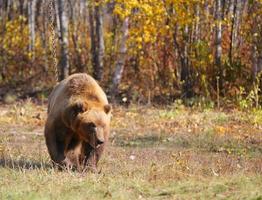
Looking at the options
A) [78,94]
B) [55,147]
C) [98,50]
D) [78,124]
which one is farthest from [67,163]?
[98,50]

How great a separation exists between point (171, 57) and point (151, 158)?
36.9 ft

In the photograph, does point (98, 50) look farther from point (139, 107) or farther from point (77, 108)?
point (77, 108)

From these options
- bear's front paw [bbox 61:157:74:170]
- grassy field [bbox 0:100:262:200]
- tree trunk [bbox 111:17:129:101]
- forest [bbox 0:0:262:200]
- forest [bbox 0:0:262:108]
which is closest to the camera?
grassy field [bbox 0:100:262:200]

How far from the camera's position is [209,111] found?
61.0ft

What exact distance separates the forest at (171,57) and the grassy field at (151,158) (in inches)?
77.0

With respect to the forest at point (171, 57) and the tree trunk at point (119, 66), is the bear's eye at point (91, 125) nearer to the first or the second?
the forest at point (171, 57)

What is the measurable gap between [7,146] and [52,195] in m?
4.66

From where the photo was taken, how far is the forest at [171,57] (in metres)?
20.3

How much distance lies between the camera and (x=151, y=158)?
38.0ft

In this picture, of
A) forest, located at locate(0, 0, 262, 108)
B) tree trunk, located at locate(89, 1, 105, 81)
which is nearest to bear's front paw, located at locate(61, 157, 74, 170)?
forest, located at locate(0, 0, 262, 108)

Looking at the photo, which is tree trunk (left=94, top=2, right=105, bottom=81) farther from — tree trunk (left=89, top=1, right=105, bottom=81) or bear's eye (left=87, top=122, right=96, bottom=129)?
bear's eye (left=87, top=122, right=96, bottom=129)

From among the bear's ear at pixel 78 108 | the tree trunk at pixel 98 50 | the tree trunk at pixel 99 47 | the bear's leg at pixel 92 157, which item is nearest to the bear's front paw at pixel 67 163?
the bear's leg at pixel 92 157

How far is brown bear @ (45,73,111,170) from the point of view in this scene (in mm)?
9773

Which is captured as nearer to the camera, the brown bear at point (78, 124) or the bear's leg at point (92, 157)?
the brown bear at point (78, 124)
